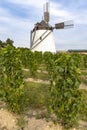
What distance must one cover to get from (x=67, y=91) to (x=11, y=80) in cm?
247

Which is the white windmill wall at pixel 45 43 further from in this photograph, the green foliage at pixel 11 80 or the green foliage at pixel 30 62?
the green foliage at pixel 11 80

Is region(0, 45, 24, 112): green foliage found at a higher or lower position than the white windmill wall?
lower

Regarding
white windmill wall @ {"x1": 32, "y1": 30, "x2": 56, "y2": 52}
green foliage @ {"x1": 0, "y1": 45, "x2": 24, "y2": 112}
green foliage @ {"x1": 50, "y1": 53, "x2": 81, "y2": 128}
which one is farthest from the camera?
white windmill wall @ {"x1": 32, "y1": 30, "x2": 56, "y2": 52}

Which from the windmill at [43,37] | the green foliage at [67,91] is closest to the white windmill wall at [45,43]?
the windmill at [43,37]

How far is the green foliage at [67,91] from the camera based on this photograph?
7.49 metres

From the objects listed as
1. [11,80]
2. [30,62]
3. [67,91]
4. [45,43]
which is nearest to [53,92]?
[67,91]

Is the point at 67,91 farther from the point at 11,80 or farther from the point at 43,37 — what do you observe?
the point at 43,37

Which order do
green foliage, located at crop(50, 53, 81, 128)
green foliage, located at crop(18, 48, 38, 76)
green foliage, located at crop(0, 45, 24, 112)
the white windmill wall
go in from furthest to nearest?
1. the white windmill wall
2. green foliage, located at crop(18, 48, 38, 76)
3. green foliage, located at crop(0, 45, 24, 112)
4. green foliage, located at crop(50, 53, 81, 128)

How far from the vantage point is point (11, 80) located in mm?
9469

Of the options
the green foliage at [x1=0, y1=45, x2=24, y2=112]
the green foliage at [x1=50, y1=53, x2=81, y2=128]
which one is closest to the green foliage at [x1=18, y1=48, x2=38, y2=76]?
the green foliage at [x1=0, y1=45, x2=24, y2=112]

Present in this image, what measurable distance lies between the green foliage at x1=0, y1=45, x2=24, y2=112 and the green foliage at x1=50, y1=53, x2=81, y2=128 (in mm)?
1823

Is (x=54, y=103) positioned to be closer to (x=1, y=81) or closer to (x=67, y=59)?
(x=67, y=59)

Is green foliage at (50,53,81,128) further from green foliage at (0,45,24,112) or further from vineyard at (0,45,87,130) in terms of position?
green foliage at (0,45,24,112)

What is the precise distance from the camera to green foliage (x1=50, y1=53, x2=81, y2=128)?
295 inches
